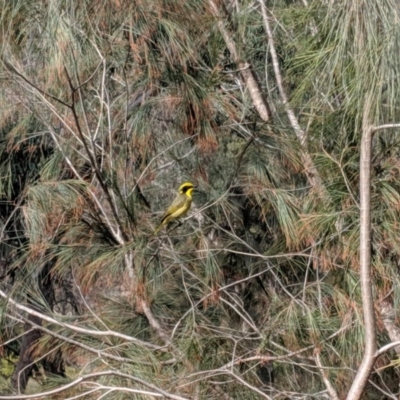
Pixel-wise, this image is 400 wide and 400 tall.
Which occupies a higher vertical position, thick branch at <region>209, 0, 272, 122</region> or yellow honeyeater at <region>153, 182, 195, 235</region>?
thick branch at <region>209, 0, 272, 122</region>

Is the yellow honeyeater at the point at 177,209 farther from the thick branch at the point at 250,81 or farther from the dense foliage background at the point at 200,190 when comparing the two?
the thick branch at the point at 250,81

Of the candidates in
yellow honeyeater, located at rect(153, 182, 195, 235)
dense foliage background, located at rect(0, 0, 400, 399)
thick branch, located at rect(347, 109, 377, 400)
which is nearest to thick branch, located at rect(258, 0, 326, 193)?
dense foliage background, located at rect(0, 0, 400, 399)

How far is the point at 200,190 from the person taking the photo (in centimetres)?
362

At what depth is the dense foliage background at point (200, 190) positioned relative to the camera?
265cm

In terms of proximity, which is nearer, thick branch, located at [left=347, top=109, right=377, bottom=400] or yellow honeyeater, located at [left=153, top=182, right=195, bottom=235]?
thick branch, located at [left=347, top=109, right=377, bottom=400]

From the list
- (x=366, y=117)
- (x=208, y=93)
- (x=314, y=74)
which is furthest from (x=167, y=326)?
(x=366, y=117)

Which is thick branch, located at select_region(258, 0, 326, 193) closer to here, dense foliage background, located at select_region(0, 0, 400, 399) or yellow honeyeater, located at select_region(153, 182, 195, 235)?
dense foliage background, located at select_region(0, 0, 400, 399)

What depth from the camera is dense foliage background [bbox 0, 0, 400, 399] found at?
8.68 ft

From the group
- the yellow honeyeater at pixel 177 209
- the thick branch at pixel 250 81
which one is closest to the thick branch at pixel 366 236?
the yellow honeyeater at pixel 177 209

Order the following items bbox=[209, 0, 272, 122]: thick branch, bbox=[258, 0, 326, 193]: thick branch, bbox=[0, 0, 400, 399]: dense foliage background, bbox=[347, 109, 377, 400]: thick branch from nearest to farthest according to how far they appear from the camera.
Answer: bbox=[347, 109, 377, 400]: thick branch < bbox=[0, 0, 400, 399]: dense foliage background < bbox=[258, 0, 326, 193]: thick branch < bbox=[209, 0, 272, 122]: thick branch

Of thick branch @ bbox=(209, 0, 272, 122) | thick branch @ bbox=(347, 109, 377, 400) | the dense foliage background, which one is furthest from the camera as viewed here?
Result: thick branch @ bbox=(209, 0, 272, 122)

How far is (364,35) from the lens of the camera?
1975 mm

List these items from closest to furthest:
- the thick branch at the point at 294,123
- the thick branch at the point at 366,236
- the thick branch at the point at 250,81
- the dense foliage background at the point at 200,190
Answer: the thick branch at the point at 366,236
the dense foliage background at the point at 200,190
the thick branch at the point at 294,123
the thick branch at the point at 250,81

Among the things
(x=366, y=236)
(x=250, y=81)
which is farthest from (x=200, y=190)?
(x=366, y=236)
